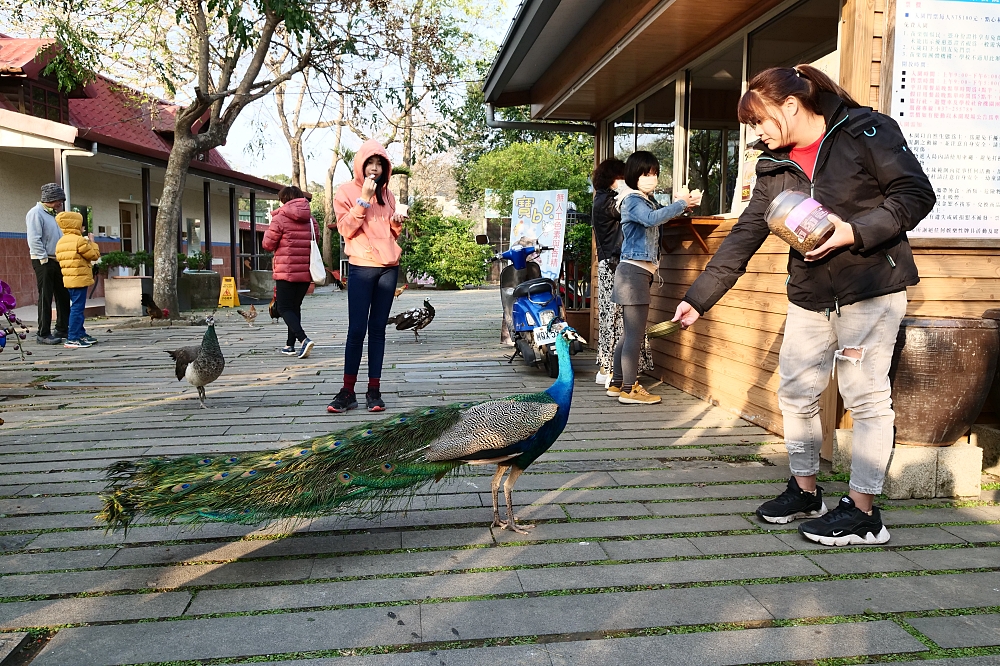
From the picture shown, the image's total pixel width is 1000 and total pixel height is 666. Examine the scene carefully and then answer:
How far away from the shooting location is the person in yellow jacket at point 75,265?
947 cm

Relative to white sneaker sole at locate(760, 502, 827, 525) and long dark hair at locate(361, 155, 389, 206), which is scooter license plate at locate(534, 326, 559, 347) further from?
white sneaker sole at locate(760, 502, 827, 525)

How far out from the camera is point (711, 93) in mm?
6434

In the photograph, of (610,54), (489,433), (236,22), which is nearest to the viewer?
(489,433)

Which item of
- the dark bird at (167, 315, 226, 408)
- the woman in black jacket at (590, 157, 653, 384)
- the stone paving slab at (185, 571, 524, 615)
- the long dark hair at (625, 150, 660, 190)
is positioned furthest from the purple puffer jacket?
the stone paving slab at (185, 571, 524, 615)

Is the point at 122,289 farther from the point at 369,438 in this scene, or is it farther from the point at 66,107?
the point at 369,438

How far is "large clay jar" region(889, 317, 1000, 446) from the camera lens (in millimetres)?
3441

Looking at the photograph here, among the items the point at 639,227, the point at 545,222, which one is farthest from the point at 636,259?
the point at 545,222

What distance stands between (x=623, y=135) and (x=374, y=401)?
4.90 m

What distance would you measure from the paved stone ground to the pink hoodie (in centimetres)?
139

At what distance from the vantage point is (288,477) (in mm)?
2943

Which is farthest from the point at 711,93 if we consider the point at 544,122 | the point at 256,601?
the point at 256,601

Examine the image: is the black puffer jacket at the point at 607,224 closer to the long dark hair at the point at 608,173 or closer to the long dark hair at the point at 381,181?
the long dark hair at the point at 608,173

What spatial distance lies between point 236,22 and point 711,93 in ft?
25.0

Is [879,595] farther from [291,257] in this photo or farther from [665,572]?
[291,257]
